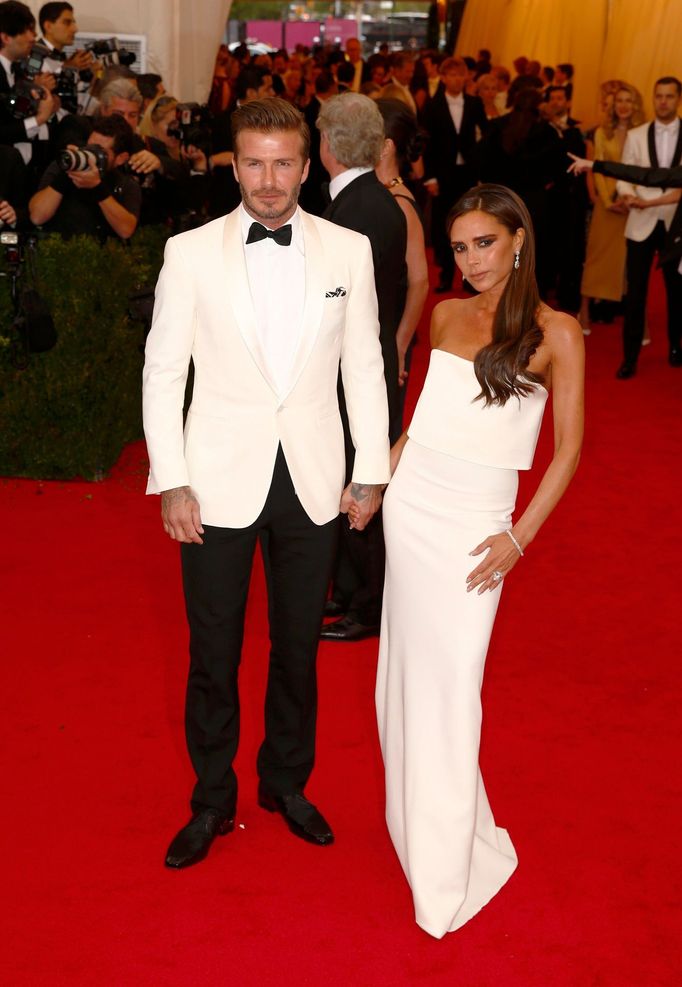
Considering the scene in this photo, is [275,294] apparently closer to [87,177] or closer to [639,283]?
[87,177]

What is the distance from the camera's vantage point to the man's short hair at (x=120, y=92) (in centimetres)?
632

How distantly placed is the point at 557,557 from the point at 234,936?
2922mm

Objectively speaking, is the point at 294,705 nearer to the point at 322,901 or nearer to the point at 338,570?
the point at 322,901

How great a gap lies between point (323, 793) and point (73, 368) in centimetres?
304

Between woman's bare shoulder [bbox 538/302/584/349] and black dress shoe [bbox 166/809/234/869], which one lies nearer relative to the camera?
woman's bare shoulder [bbox 538/302/584/349]

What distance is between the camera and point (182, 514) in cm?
282

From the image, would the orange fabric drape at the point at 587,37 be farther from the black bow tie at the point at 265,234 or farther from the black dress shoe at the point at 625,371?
the black bow tie at the point at 265,234

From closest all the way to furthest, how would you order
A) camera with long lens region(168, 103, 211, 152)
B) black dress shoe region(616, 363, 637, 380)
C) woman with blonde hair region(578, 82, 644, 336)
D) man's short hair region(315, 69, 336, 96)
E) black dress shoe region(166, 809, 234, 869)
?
black dress shoe region(166, 809, 234, 869) < camera with long lens region(168, 103, 211, 152) < black dress shoe region(616, 363, 637, 380) < woman with blonde hair region(578, 82, 644, 336) < man's short hair region(315, 69, 336, 96)

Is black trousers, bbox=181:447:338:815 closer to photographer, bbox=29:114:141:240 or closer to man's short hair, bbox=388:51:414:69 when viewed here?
photographer, bbox=29:114:141:240

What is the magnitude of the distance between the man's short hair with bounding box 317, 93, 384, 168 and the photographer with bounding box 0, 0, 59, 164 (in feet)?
7.60

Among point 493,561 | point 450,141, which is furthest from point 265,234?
point 450,141

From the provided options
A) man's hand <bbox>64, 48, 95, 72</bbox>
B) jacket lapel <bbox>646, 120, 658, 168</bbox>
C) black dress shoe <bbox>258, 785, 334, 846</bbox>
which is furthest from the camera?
jacket lapel <bbox>646, 120, 658, 168</bbox>

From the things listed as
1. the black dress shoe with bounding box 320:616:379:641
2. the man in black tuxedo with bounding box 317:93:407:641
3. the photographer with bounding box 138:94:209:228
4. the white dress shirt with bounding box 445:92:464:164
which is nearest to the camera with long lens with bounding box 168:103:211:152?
the photographer with bounding box 138:94:209:228

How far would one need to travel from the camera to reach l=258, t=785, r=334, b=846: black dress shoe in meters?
3.24
